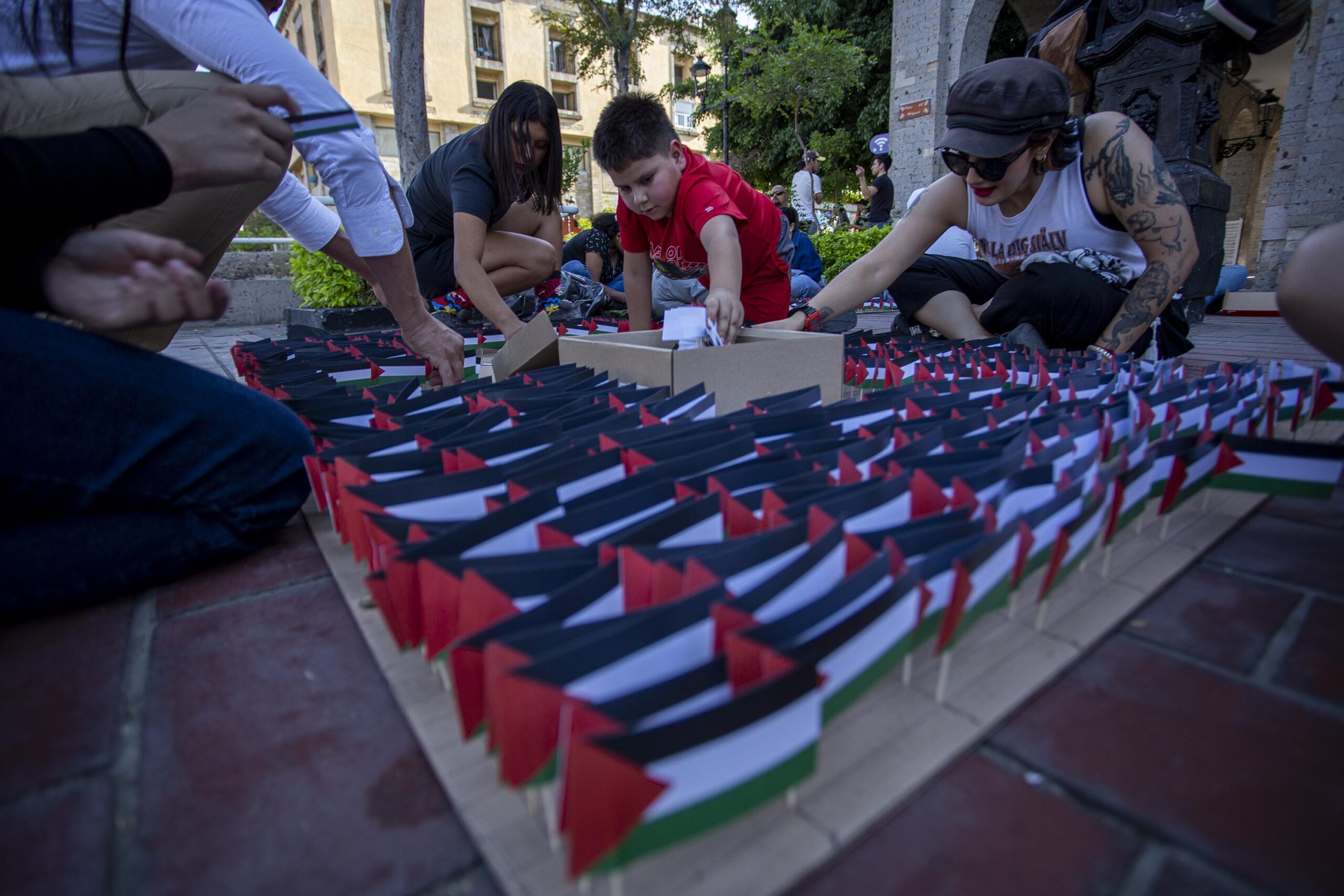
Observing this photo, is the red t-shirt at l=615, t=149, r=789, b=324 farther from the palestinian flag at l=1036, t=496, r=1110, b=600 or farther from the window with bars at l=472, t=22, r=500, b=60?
the window with bars at l=472, t=22, r=500, b=60

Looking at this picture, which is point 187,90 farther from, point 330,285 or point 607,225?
point 607,225

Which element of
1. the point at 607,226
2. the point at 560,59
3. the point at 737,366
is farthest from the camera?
the point at 560,59

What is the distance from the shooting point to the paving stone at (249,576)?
3.24 feet

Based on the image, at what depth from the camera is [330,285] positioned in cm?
447

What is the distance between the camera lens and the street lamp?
11250mm

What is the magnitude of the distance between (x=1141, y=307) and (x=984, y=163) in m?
0.68

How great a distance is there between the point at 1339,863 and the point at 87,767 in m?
1.08

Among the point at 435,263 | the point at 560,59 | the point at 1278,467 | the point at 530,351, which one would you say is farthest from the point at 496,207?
the point at 560,59

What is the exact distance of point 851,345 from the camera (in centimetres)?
254

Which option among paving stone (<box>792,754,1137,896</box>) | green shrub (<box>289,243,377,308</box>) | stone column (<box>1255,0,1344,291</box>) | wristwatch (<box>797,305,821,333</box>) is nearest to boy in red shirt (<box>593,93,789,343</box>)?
wristwatch (<box>797,305,821,333</box>)

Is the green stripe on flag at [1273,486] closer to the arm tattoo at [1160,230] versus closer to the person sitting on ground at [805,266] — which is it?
the arm tattoo at [1160,230]

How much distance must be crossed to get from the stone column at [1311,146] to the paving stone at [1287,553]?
5.77 meters

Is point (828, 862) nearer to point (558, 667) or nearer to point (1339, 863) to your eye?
point (558, 667)

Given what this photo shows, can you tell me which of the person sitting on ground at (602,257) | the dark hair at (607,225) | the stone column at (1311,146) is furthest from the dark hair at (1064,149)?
the stone column at (1311,146)
